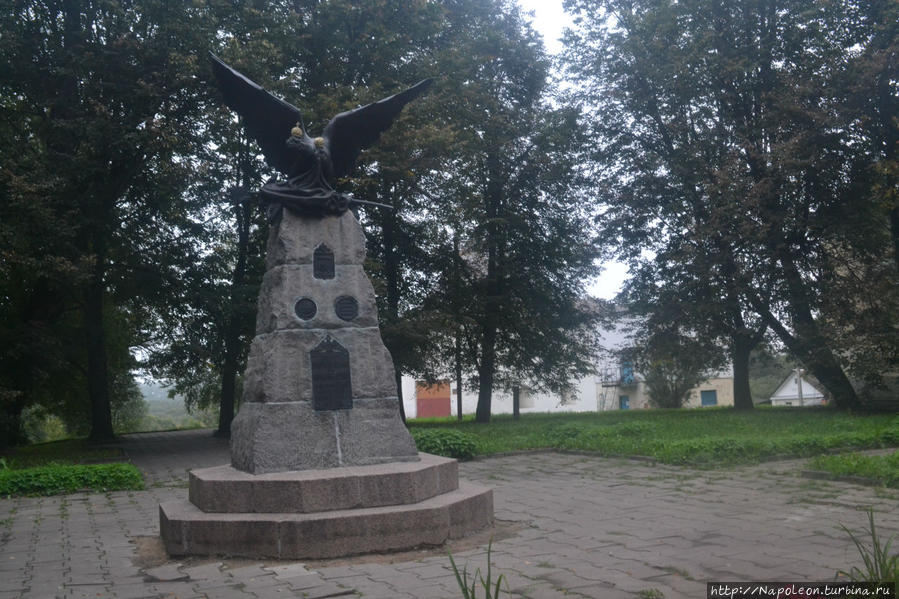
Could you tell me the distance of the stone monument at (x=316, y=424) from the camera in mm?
6492

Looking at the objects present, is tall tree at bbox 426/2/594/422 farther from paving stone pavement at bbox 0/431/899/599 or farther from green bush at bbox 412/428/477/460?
paving stone pavement at bbox 0/431/899/599

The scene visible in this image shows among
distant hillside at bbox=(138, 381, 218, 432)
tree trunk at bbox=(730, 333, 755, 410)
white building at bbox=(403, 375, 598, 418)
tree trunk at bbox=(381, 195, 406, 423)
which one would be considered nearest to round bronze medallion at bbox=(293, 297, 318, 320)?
tree trunk at bbox=(381, 195, 406, 423)

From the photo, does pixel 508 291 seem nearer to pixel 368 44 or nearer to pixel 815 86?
pixel 368 44

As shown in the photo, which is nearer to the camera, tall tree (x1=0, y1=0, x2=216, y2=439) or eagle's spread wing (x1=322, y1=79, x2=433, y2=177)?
eagle's spread wing (x1=322, y1=79, x2=433, y2=177)

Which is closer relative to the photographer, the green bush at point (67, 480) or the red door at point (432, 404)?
the green bush at point (67, 480)

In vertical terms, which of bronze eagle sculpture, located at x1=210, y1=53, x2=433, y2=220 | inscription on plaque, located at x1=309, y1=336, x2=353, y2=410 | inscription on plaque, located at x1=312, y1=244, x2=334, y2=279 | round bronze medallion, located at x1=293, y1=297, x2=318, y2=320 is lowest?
inscription on plaque, located at x1=309, y1=336, x2=353, y2=410

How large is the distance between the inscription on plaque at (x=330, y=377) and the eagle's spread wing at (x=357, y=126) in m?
2.24

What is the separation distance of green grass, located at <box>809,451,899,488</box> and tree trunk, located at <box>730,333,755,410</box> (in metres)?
13.2

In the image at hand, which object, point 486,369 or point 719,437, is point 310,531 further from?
point 486,369

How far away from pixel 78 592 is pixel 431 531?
2766mm

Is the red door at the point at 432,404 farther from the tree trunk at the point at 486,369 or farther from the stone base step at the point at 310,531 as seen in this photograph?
the stone base step at the point at 310,531

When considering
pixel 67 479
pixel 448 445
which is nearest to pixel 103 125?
pixel 67 479

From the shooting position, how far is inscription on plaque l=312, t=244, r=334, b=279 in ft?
27.4

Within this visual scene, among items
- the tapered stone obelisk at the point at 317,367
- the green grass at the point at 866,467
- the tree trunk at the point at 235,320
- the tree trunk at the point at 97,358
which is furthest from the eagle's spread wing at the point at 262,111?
the tree trunk at the point at 97,358
